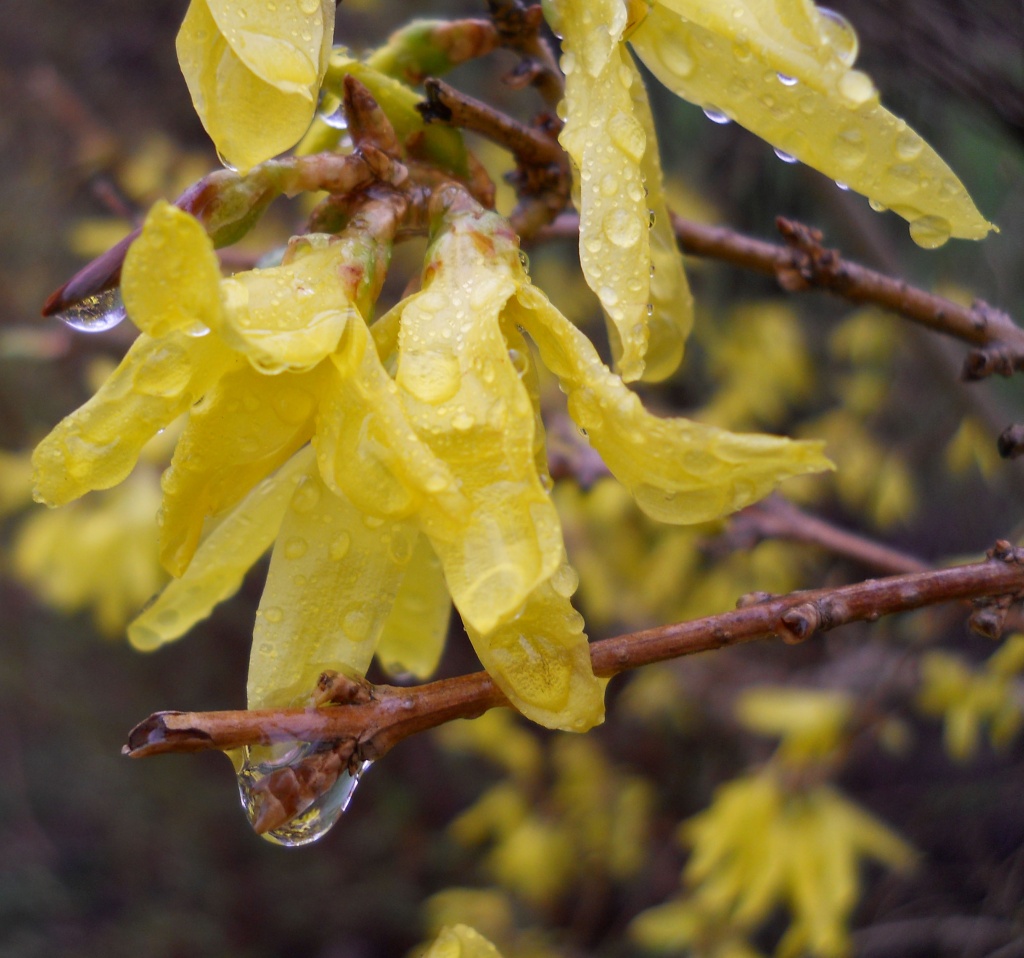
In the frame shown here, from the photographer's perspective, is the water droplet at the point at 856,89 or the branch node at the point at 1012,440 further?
the branch node at the point at 1012,440

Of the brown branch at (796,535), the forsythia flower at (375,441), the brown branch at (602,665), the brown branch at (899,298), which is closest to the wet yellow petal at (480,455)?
the forsythia flower at (375,441)

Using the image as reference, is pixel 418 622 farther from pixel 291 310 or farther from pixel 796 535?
pixel 796 535

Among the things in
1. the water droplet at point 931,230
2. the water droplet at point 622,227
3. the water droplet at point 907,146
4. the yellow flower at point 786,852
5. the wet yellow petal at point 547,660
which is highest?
the water droplet at point 907,146

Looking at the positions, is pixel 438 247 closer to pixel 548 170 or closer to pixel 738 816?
pixel 548 170

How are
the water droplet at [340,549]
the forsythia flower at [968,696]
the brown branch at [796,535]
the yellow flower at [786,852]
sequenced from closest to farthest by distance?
the water droplet at [340,549] → the brown branch at [796,535] → the forsythia flower at [968,696] → the yellow flower at [786,852]

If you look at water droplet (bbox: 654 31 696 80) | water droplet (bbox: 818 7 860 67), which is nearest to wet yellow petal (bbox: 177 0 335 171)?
water droplet (bbox: 654 31 696 80)

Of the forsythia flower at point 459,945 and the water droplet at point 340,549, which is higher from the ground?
the water droplet at point 340,549

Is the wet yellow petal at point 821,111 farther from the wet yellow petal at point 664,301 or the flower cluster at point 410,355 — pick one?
the wet yellow petal at point 664,301

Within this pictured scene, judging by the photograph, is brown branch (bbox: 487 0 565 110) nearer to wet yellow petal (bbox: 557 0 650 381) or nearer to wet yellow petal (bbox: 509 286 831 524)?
wet yellow petal (bbox: 557 0 650 381)
